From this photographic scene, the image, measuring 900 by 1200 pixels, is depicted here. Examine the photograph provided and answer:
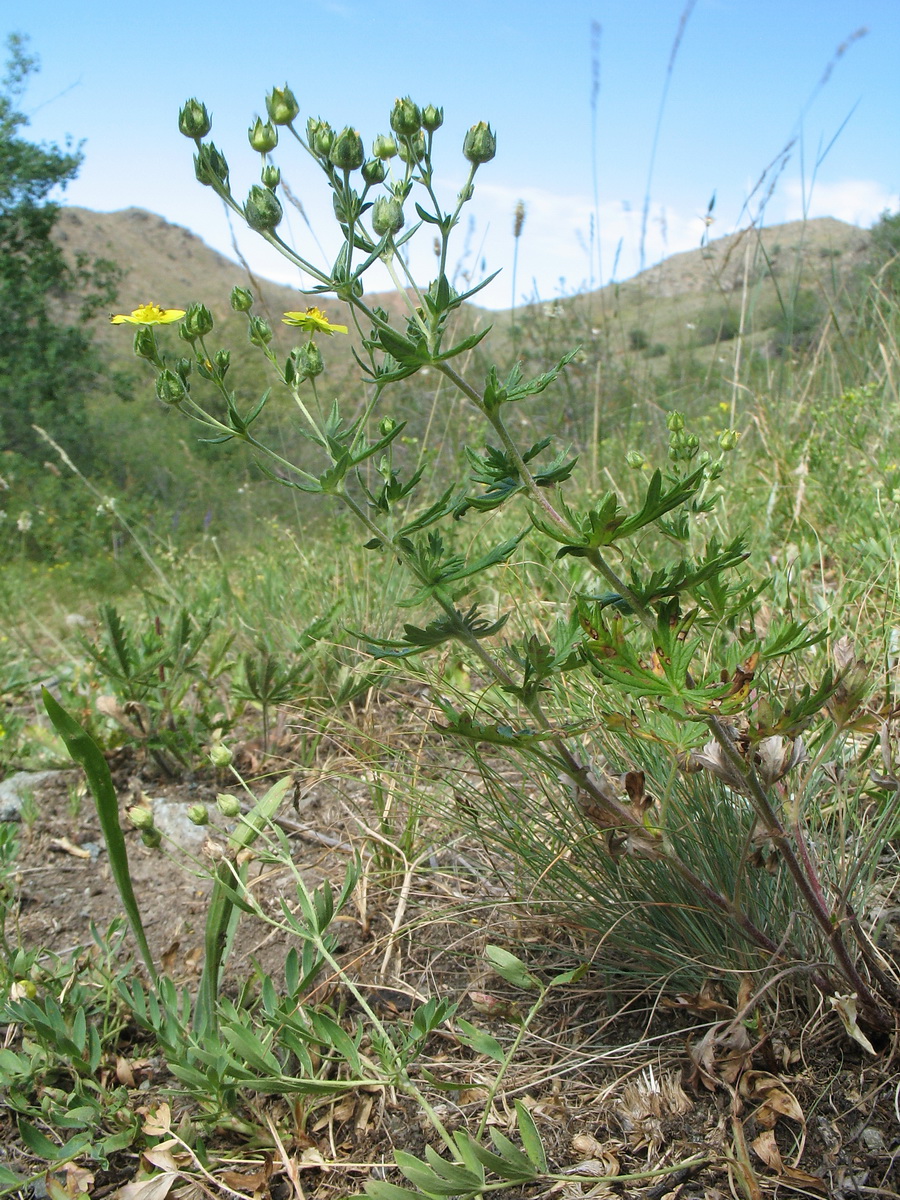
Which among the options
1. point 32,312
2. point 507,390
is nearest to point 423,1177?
point 507,390

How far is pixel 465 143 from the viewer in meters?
1.15

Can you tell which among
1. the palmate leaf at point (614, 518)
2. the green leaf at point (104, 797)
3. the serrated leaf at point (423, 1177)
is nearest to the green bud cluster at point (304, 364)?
the palmate leaf at point (614, 518)

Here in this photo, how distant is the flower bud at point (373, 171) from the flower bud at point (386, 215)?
0.04m

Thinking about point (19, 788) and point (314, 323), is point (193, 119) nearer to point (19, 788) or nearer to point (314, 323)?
point (314, 323)

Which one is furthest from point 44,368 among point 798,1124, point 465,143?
point 798,1124

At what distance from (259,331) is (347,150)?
270 millimetres

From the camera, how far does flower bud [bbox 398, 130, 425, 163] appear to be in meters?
1.07

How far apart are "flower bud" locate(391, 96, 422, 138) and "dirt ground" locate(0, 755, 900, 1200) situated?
102 cm

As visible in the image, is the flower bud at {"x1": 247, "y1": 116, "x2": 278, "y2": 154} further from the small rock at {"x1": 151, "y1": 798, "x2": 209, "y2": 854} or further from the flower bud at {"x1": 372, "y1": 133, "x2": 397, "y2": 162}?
the small rock at {"x1": 151, "y1": 798, "x2": 209, "y2": 854}

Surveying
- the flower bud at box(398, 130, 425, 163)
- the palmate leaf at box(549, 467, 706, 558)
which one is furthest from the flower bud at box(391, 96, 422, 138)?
the palmate leaf at box(549, 467, 706, 558)

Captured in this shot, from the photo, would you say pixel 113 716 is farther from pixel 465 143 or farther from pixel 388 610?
pixel 465 143

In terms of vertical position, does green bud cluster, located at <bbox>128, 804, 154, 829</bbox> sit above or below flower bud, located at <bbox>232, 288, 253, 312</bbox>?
below

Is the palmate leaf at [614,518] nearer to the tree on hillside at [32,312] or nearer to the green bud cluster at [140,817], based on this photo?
the green bud cluster at [140,817]

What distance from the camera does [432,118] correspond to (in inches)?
42.9
